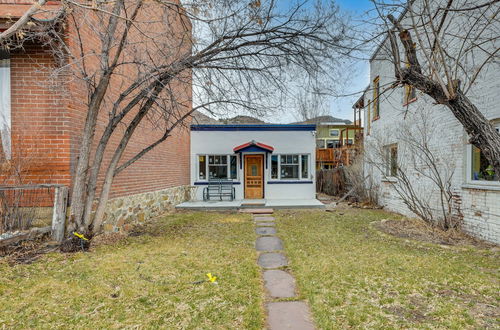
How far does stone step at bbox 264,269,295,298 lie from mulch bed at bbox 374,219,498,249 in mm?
3734

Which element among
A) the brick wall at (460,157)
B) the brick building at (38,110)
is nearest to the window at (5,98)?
the brick building at (38,110)

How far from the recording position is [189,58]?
5.27 m

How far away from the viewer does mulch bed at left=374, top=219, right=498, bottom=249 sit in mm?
5812

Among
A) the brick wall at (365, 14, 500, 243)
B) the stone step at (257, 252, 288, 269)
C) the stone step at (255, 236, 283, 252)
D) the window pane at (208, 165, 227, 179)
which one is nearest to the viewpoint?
the stone step at (257, 252, 288, 269)

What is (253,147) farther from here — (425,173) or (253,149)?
(425,173)

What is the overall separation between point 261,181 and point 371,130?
5.29 meters

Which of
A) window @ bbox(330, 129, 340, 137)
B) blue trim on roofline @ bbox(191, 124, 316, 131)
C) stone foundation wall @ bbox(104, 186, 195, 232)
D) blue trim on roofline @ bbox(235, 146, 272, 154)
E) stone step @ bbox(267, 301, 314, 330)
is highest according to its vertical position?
window @ bbox(330, 129, 340, 137)

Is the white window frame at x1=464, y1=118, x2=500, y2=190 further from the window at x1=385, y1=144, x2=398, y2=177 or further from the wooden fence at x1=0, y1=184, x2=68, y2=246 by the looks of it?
the wooden fence at x1=0, y1=184, x2=68, y2=246

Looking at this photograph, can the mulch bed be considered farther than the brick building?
Yes

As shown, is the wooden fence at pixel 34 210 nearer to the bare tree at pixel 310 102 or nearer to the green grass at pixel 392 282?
the green grass at pixel 392 282

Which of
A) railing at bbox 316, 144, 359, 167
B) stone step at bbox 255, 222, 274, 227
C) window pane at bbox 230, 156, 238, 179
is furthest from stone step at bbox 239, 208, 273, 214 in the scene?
railing at bbox 316, 144, 359, 167

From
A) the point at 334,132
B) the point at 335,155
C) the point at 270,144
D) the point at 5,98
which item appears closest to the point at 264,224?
the point at 270,144

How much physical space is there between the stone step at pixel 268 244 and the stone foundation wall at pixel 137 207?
3.41 meters

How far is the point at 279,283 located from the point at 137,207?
5.28 m
